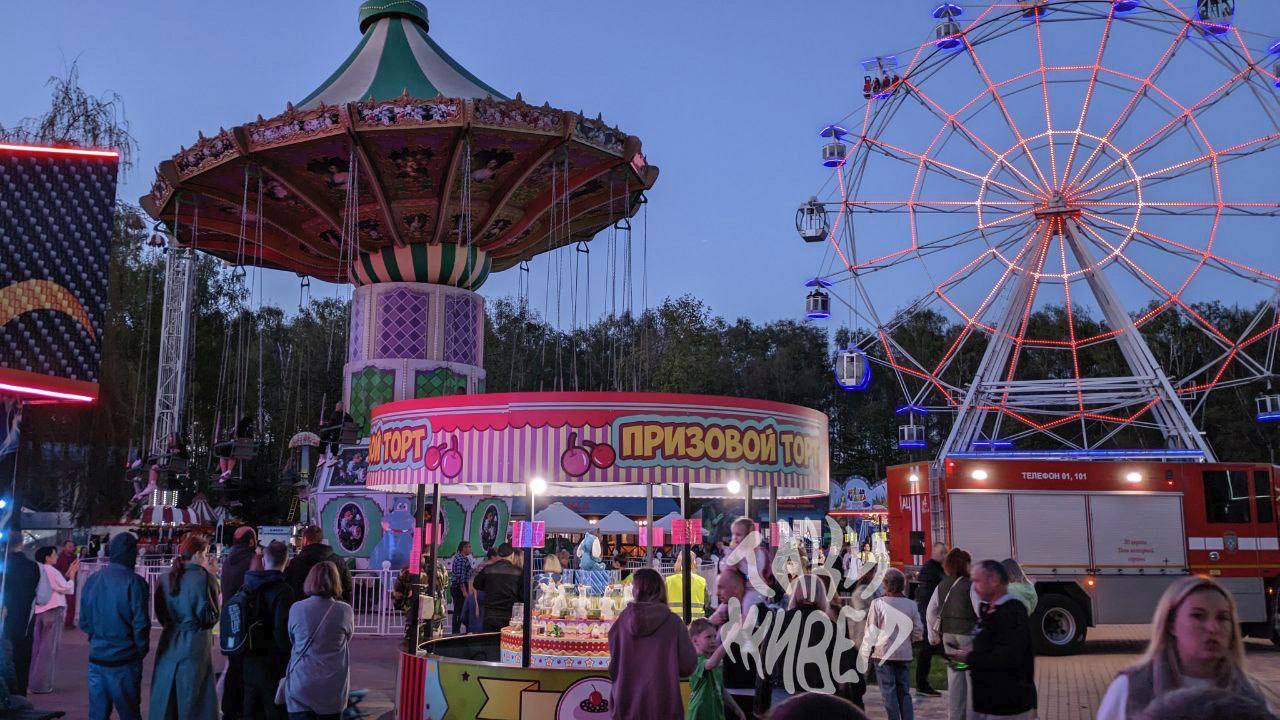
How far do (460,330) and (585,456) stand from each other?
14.8 metres

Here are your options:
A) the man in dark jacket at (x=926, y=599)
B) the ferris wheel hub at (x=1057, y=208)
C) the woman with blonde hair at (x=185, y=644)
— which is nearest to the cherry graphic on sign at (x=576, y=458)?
the woman with blonde hair at (x=185, y=644)

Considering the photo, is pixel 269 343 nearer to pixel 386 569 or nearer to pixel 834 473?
pixel 834 473

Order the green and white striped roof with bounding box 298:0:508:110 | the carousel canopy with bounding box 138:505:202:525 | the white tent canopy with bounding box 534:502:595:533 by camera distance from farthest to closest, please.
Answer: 1. the white tent canopy with bounding box 534:502:595:533
2. the carousel canopy with bounding box 138:505:202:525
3. the green and white striped roof with bounding box 298:0:508:110

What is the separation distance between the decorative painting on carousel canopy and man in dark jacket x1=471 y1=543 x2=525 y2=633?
1.84m

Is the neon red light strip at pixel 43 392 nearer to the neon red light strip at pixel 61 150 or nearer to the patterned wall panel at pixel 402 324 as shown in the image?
the neon red light strip at pixel 61 150

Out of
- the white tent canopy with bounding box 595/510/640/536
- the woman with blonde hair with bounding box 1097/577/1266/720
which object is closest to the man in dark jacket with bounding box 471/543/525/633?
the woman with blonde hair with bounding box 1097/577/1266/720

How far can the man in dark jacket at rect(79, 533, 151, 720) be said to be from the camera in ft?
25.1

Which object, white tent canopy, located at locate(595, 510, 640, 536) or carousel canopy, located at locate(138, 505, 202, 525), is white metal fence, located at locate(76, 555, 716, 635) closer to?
carousel canopy, located at locate(138, 505, 202, 525)

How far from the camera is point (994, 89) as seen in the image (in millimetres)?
24609

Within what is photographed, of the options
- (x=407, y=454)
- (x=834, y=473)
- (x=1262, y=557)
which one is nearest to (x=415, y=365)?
(x=407, y=454)

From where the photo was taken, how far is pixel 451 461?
10469 millimetres

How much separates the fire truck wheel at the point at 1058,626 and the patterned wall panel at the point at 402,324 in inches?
567

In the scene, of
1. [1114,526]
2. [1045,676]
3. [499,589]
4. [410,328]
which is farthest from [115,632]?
[410,328]

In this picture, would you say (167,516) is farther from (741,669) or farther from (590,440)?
(741,669)
